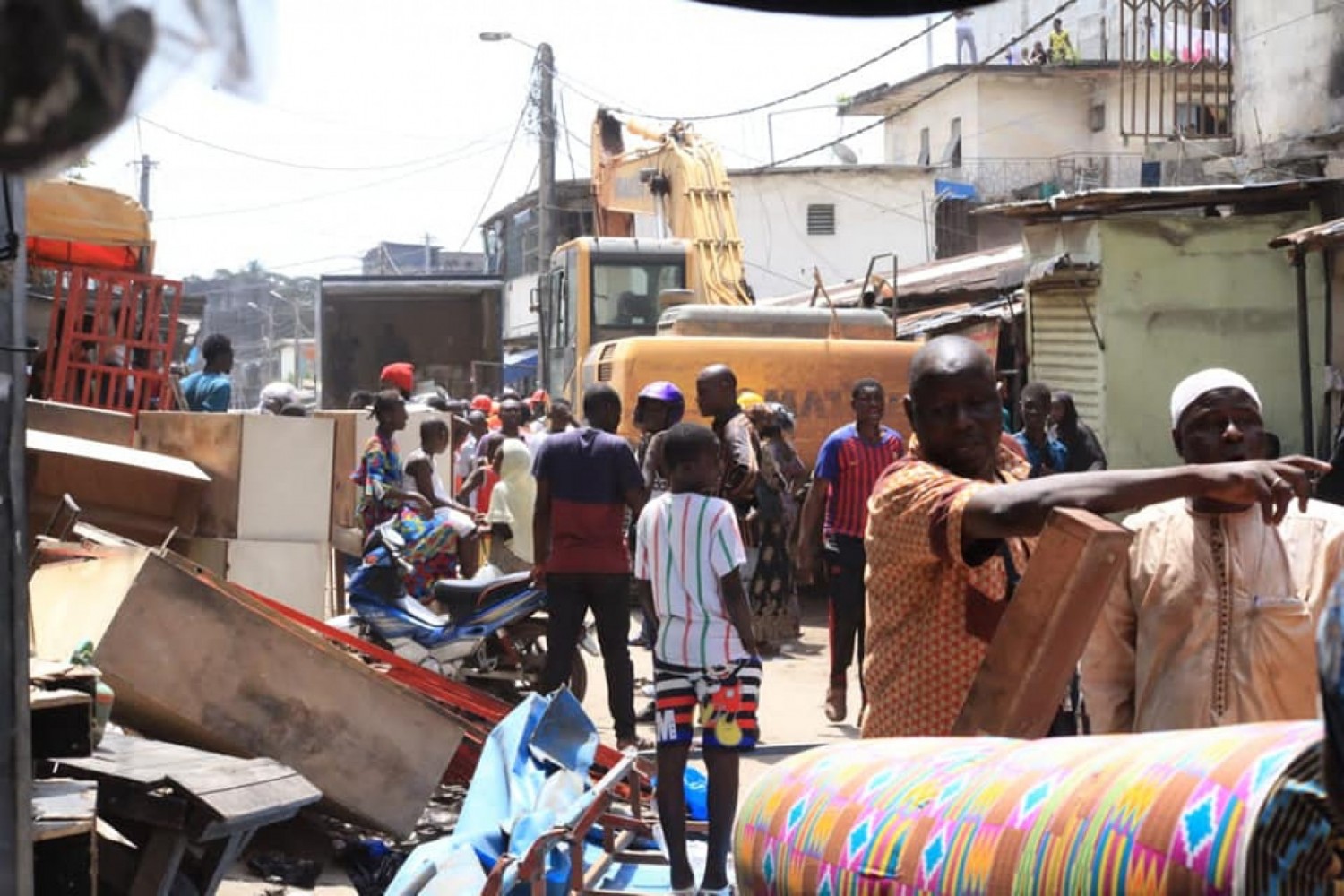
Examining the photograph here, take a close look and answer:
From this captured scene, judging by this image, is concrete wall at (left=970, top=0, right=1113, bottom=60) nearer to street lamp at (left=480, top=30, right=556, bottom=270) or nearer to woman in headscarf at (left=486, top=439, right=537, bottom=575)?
street lamp at (left=480, top=30, right=556, bottom=270)

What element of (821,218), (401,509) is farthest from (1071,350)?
(821,218)

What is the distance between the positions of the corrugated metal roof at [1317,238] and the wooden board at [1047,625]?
343 inches

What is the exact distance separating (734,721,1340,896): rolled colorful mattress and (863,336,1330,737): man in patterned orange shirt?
0.74m

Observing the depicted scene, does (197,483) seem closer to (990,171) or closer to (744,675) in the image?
(744,675)

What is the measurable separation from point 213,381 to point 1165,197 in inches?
270

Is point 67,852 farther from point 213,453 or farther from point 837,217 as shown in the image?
point 837,217

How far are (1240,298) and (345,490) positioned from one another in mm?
7173

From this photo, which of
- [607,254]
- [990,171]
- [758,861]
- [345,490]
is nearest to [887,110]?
[990,171]

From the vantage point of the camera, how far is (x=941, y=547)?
2914mm

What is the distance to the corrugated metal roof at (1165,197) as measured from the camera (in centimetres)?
1266

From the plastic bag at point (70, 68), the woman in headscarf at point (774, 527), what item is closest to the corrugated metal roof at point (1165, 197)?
the woman in headscarf at point (774, 527)

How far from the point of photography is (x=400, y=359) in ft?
74.1

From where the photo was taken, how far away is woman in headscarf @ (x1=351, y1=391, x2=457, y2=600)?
29.6 ft

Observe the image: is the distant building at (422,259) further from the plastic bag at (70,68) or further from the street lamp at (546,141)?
the plastic bag at (70,68)
